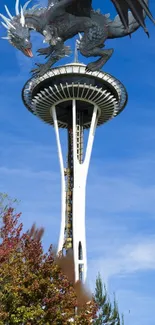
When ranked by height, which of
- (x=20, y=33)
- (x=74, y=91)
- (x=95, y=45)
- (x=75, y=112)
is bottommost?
(x=95, y=45)

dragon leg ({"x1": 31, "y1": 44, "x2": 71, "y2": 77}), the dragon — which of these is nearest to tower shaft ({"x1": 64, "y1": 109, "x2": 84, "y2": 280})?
dragon leg ({"x1": 31, "y1": 44, "x2": 71, "y2": 77})

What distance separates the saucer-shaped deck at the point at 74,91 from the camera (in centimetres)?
4994

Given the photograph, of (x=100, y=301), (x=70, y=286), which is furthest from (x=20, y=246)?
(x=100, y=301)

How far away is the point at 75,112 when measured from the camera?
167 ft

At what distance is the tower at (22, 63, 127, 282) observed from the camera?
4600 centimetres

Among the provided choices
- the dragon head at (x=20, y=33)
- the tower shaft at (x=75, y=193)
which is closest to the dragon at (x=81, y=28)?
the dragon head at (x=20, y=33)

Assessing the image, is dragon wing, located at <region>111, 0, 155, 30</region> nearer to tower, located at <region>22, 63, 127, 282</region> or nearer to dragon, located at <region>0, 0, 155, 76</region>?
dragon, located at <region>0, 0, 155, 76</region>

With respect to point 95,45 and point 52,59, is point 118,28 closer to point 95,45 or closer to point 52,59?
point 95,45

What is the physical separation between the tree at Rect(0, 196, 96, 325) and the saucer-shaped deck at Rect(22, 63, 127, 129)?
33.0 meters

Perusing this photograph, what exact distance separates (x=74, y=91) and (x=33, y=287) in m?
35.6

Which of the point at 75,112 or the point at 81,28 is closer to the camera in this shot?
the point at 81,28

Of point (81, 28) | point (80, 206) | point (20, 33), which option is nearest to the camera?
point (81, 28)

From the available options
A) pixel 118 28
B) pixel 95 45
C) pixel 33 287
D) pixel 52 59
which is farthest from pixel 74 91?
pixel 33 287

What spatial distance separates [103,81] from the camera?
1975 inches
